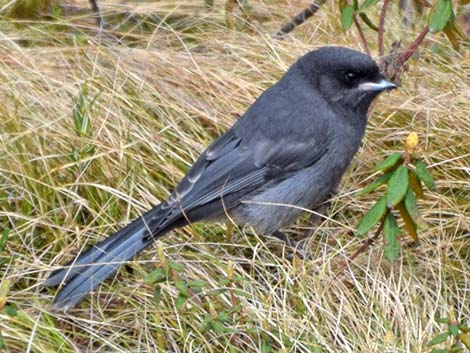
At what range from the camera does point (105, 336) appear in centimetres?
426

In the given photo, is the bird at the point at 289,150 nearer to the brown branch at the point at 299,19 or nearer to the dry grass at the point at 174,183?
the dry grass at the point at 174,183

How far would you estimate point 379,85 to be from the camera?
4.81 meters

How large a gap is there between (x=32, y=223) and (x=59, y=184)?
0.29 m

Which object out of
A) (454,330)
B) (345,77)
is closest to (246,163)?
(345,77)

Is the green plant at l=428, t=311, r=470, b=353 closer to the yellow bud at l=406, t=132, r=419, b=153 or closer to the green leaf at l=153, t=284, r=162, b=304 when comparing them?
the yellow bud at l=406, t=132, r=419, b=153

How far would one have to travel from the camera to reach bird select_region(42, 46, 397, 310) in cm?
479

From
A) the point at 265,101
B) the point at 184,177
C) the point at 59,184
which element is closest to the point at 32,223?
the point at 59,184

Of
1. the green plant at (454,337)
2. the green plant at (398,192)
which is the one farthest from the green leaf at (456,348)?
the green plant at (398,192)

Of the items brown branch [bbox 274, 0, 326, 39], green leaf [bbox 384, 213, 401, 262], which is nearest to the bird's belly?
green leaf [bbox 384, 213, 401, 262]

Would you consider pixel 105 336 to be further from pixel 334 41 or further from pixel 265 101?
pixel 334 41

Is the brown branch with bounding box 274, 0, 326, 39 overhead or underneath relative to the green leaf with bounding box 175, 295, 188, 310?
underneath

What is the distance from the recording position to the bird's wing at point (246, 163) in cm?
477

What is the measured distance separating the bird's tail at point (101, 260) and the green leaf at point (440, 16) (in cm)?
127

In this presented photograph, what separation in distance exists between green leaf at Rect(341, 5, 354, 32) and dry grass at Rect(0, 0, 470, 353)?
0.60 meters
